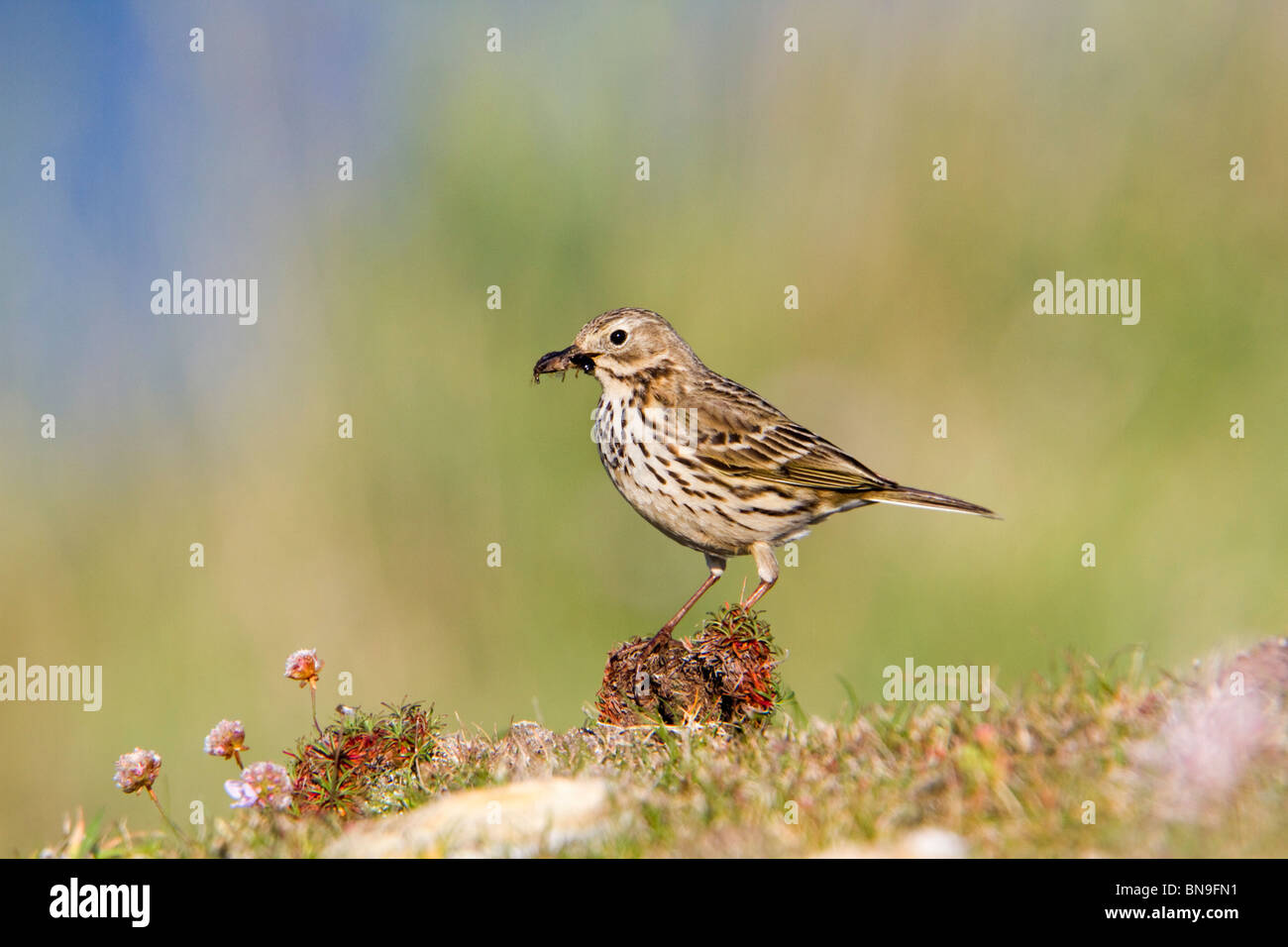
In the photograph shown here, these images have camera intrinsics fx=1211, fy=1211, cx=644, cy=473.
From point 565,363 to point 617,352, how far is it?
0.35 meters

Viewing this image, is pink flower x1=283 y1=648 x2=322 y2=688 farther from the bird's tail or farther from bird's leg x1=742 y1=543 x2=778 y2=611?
the bird's tail

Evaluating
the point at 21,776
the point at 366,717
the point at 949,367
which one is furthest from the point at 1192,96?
the point at 21,776

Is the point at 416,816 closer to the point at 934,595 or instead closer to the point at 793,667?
the point at 793,667

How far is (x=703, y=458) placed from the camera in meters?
7.67

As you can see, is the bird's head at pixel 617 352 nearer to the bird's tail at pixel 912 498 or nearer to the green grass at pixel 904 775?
the bird's tail at pixel 912 498

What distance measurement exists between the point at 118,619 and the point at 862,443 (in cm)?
661

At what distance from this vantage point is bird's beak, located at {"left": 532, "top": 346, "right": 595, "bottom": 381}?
7887mm

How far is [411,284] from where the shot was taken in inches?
438

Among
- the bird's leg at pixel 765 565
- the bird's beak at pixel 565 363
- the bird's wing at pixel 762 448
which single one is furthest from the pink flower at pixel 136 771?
the bird's wing at pixel 762 448

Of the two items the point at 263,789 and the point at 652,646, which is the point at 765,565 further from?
the point at 263,789

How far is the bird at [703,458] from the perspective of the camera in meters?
7.60

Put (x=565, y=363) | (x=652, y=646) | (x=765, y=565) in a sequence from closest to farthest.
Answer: (x=652, y=646), (x=765, y=565), (x=565, y=363)

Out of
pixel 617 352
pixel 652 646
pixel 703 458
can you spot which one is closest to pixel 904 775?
pixel 652 646

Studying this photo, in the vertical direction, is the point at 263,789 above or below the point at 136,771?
below
